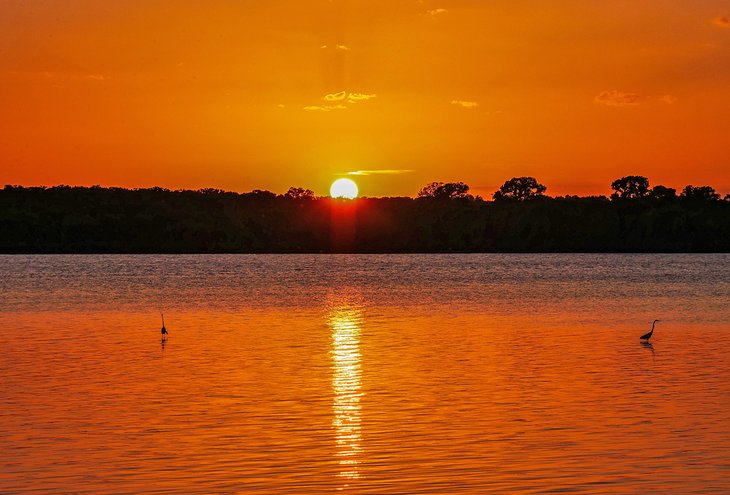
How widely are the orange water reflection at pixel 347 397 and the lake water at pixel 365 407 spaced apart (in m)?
0.08

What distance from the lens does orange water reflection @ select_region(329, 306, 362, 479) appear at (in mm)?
20594

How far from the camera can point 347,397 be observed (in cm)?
2825

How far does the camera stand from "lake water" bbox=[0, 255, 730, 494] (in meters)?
18.9

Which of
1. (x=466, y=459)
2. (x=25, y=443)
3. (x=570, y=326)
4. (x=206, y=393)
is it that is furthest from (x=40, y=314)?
(x=466, y=459)

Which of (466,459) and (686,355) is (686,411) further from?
(686,355)

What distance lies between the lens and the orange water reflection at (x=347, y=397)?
20594mm

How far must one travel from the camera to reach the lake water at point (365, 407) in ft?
62.0

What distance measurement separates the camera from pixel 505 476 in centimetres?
1883

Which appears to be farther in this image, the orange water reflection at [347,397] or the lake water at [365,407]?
the orange water reflection at [347,397]

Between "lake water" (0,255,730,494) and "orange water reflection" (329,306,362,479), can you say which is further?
"orange water reflection" (329,306,362,479)

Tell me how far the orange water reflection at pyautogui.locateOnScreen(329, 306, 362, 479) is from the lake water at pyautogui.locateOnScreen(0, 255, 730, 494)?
0.08 meters

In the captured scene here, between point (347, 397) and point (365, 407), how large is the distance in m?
1.84

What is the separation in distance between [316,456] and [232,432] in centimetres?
309

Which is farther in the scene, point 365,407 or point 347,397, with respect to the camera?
point 347,397
